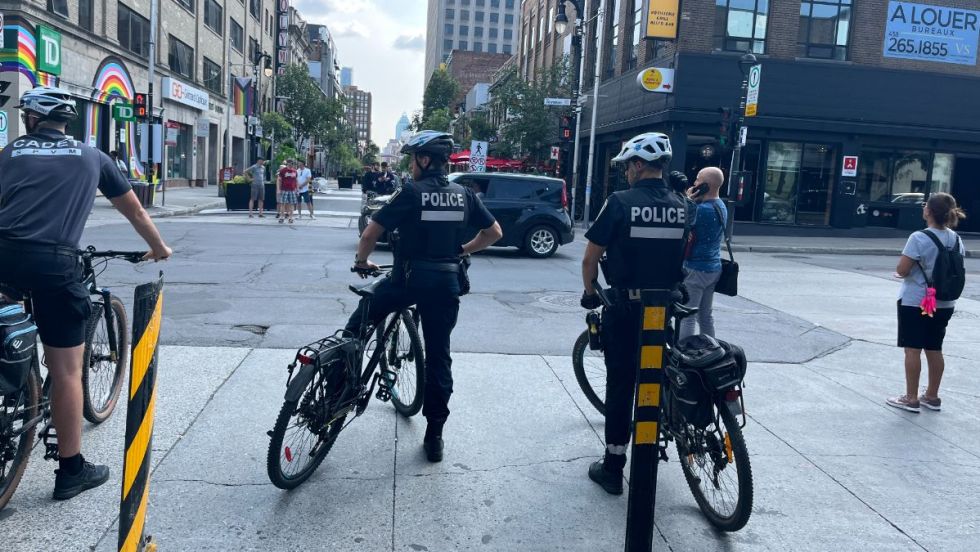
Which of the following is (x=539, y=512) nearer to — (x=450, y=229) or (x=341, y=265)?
(x=450, y=229)

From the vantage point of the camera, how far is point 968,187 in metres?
29.3

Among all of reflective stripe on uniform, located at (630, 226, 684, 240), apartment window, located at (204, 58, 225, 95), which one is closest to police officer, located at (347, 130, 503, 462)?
A: reflective stripe on uniform, located at (630, 226, 684, 240)

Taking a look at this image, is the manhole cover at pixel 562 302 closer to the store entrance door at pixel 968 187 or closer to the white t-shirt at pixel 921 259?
the white t-shirt at pixel 921 259

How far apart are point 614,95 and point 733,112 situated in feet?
34.1

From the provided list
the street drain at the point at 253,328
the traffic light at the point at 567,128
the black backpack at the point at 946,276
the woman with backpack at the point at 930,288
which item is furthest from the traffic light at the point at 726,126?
the street drain at the point at 253,328

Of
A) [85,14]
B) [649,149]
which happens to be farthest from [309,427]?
[85,14]

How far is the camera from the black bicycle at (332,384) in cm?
400

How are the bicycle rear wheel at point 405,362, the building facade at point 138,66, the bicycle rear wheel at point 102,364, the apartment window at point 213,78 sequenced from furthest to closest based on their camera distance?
the apartment window at point 213,78 < the building facade at point 138,66 < the bicycle rear wheel at point 405,362 < the bicycle rear wheel at point 102,364

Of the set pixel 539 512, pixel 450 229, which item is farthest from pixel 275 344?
pixel 539 512

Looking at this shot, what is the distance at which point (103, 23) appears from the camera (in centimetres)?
2858

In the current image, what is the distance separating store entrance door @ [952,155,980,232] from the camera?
2881 cm

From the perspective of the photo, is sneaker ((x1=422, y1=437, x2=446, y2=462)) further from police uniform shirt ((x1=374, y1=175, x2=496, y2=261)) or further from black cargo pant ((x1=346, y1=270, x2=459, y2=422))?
police uniform shirt ((x1=374, y1=175, x2=496, y2=261))

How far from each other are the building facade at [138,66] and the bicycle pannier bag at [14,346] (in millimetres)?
9814

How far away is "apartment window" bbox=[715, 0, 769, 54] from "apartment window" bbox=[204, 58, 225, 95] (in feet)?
97.3
